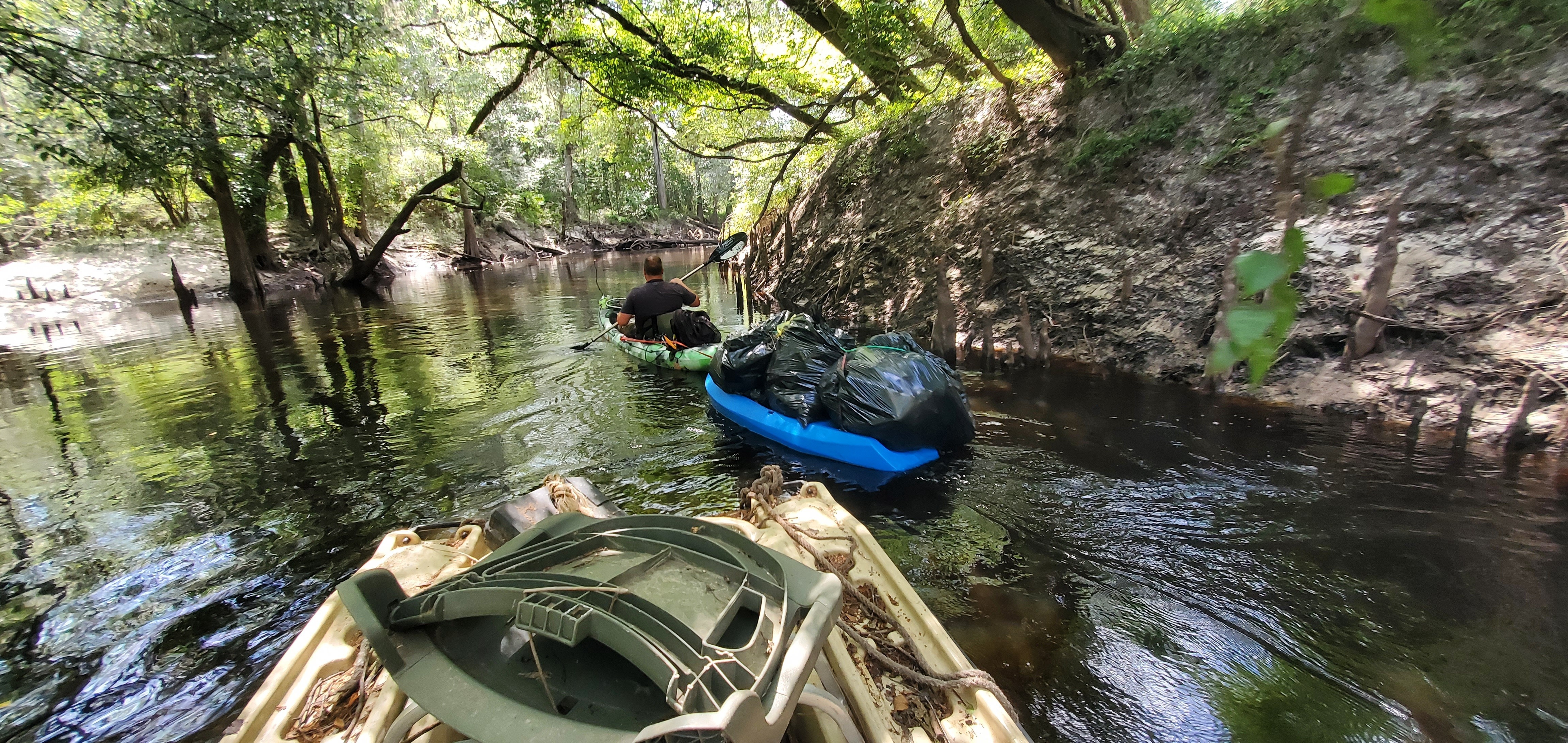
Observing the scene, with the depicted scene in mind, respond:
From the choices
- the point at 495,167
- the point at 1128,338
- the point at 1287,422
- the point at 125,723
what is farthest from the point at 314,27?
the point at 495,167

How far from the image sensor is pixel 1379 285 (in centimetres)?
496

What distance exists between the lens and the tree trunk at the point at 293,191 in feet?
59.5

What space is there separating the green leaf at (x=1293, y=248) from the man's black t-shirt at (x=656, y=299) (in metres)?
7.56

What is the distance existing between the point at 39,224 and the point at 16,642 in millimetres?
23893

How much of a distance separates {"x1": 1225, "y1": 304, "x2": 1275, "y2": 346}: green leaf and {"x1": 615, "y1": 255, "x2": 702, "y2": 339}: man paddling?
7508 millimetres

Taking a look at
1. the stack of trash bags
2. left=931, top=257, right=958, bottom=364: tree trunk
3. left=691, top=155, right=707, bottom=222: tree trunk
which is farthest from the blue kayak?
left=691, top=155, right=707, bottom=222: tree trunk

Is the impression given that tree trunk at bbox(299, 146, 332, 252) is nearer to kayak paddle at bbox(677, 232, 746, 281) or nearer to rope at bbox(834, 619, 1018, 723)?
kayak paddle at bbox(677, 232, 746, 281)

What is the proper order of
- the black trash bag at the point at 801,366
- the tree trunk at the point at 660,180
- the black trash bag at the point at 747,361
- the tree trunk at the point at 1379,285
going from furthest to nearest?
the tree trunk at the point at 660,180, the black trash bag at the point at 747,361, the black trash bag at the point at 801,366, the tree trunk at the point at 1379,285

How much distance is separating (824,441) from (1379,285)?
183 inches

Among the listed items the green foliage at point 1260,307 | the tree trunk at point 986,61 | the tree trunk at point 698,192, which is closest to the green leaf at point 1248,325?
the green foliage at point 1260,307

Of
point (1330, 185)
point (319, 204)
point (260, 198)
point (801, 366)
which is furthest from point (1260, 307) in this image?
point (319, 204)

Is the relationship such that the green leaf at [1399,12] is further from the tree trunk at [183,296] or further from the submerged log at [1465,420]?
the tree trunk at [183,296]

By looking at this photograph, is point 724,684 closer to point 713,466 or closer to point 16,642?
point 713,466

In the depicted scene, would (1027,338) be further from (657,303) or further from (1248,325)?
(1248,325)
